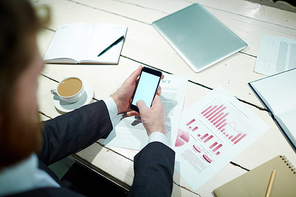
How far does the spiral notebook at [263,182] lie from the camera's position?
20.7 inches

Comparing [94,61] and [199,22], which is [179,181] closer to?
[94,61]

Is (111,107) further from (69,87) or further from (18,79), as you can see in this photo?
(18,79)

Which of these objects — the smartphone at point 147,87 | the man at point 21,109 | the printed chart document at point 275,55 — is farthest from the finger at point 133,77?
the printed chart document at point 275,55

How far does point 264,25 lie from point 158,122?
82 cm

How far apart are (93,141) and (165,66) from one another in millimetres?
473

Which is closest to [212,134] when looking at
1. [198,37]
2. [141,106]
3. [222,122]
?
[222,122]

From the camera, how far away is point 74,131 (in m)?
0.65

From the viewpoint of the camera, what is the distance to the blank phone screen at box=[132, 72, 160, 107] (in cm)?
70

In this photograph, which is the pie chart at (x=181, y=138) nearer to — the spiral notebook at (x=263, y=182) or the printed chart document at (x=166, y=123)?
the printed chart document at (x=166, y=123)

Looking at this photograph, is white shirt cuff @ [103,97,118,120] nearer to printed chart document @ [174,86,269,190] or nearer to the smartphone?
the smartphone

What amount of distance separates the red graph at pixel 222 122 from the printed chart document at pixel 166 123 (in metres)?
0.12

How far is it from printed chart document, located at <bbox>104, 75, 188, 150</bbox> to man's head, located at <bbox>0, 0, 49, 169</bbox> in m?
0.38

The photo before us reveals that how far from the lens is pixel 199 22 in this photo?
940mm

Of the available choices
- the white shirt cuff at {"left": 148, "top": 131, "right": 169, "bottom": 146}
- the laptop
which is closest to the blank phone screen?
the white shirt cuff at {"left": 148, "top": 131, "right": 169, "bottom": 146}
